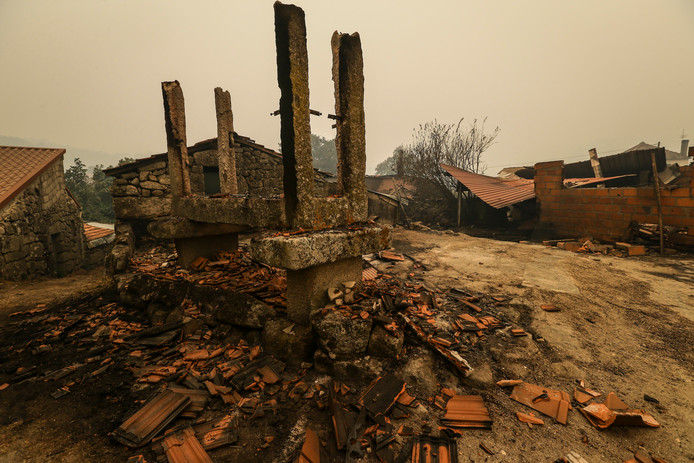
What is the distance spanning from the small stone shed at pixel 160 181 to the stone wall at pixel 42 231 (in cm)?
337

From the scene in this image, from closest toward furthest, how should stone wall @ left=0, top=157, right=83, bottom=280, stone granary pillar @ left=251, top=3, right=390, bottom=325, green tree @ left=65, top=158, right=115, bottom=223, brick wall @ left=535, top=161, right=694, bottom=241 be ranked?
stone granary pillar @ left=251, top=3, right=390, bottom=325 < brick wall @ left=535, top=161, right=694, bottom=241 < stone wall @ left=0, top=157, right=83, bottom=280 < green tree @ left=65, top=158, right=115, bottom=223

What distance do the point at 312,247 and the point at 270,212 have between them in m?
0.63

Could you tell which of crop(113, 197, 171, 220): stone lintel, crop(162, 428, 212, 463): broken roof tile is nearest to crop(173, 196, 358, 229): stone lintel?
crop(162, 428, 212, 463): broken roof tile

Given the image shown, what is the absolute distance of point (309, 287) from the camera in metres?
2.48

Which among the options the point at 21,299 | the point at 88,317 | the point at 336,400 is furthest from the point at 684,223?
the point at 21,299

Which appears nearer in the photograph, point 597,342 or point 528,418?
point 528,418

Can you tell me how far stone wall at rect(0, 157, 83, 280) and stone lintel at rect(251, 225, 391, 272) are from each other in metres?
9.08

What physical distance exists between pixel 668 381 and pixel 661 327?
1107mm

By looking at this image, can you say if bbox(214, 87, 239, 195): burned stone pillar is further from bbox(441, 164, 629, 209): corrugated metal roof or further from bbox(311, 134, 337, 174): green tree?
bbox(311, 134, 337, 174): green tree

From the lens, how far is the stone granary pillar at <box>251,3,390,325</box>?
2238mm

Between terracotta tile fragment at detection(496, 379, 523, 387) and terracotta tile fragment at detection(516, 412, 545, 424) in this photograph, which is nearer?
terracotta tile fragment at detection(516, 412, 545, 424)

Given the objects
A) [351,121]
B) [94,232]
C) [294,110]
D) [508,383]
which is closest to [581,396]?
[508,383]

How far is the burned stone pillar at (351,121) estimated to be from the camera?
2635 mm

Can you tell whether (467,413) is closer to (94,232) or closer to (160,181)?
(160,181)
